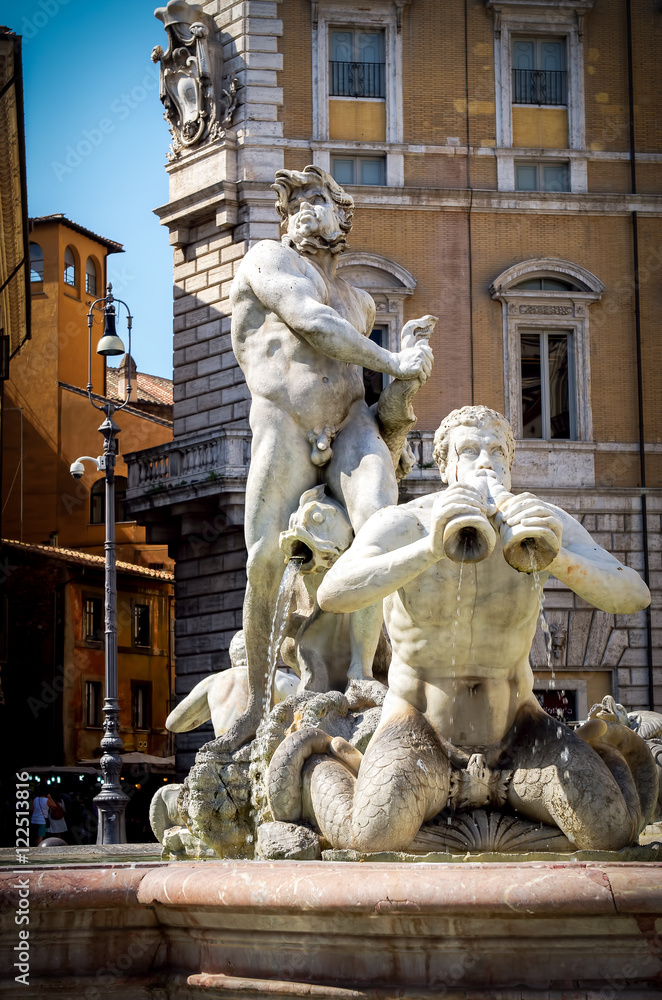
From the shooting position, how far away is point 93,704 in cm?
4222

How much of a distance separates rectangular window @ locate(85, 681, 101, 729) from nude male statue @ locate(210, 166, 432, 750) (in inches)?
1371

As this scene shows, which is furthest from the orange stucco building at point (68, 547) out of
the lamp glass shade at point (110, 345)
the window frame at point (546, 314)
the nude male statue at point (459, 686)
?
the nude male statue at point (459, 686)

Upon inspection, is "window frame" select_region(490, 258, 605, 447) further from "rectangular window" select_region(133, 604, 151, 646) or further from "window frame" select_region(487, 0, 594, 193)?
"rectangular window" select_region(133, 604, 151, 646)

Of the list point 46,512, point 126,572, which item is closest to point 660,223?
point 126,572

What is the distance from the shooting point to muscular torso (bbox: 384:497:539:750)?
4.72 metres

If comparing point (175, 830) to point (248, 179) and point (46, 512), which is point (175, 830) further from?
point (46, 512)

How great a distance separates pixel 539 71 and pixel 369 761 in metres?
25.9

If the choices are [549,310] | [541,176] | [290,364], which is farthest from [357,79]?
[290,364]

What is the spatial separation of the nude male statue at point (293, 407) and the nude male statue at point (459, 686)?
74.5 inches

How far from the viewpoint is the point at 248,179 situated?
2755 cm

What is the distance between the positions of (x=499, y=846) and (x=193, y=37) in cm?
2592

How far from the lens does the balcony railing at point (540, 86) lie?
2861 centimetres

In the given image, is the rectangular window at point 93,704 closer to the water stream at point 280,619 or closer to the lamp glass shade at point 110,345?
the lamp glass shade at point 110,345

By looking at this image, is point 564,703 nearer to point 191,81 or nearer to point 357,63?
point 357,63
